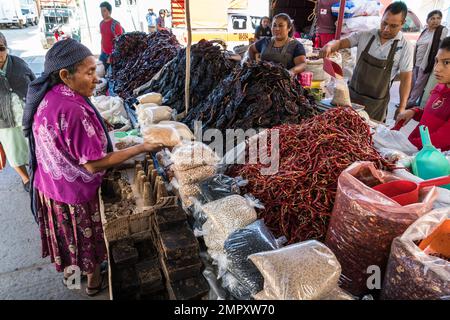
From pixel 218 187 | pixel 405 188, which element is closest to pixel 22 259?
pixel 218 187

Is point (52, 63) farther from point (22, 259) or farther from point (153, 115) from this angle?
point (22, 259)

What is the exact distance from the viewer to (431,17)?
5.81m

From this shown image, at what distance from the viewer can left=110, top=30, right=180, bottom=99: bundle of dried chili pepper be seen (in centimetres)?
446

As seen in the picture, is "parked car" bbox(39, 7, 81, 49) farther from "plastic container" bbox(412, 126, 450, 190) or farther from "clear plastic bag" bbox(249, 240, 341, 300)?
"clear plastic bag" bbox(249, 240, 341, 300)

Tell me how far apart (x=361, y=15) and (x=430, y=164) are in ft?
27.6

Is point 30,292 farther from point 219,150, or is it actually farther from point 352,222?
point 352,222

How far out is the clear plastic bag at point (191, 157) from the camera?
5.56ft

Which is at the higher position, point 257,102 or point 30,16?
point 30,16

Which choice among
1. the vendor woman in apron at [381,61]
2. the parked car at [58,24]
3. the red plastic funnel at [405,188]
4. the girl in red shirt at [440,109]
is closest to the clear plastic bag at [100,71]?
the vendor woman in apron at [381,61]

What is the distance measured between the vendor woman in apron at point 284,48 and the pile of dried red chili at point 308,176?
2.11 m

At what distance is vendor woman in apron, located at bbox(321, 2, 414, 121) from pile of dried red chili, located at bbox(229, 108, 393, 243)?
6.26ft

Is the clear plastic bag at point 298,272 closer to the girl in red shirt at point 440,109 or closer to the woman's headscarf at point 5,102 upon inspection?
the girl in red shirt at point 440,109

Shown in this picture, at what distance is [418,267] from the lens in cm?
97
